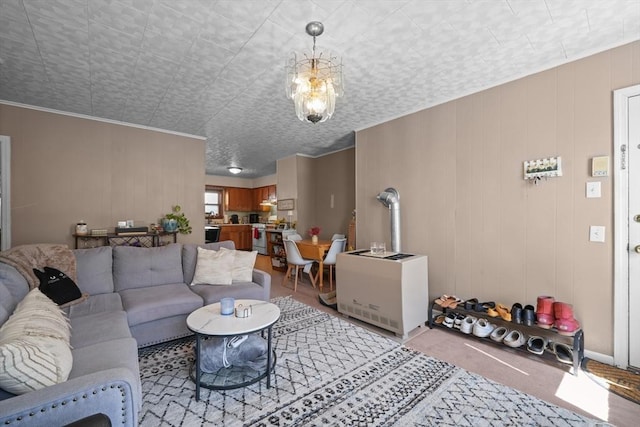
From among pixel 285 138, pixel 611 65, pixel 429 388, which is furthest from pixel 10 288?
pixel 611 65

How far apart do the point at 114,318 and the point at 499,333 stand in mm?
3324

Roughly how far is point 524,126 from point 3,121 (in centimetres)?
579

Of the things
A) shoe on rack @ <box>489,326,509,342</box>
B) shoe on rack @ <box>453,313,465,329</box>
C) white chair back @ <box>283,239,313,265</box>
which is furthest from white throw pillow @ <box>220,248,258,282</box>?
shoe on rack @ <box>489,326,509,342</box>

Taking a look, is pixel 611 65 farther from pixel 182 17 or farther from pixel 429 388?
pixel 182 17

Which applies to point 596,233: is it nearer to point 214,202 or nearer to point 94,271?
point 94,271

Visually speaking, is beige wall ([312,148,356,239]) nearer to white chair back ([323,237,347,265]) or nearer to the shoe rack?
white chair back ([323,237,347,265])

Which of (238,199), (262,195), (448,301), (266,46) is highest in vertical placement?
(266,46)

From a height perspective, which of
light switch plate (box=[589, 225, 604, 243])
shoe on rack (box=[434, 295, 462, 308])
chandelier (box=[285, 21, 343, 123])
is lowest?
shoe on rack (box=[434, 295, 462, 308])

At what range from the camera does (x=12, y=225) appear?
3402 mm

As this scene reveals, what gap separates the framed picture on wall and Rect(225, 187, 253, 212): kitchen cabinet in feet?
11.6

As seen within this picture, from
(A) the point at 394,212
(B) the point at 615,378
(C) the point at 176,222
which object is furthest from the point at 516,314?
(C) the point at 176,222

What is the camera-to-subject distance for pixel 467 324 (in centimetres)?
276

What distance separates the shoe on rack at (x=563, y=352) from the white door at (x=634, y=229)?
1.27ft

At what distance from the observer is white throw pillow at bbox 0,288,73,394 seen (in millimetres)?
1071
